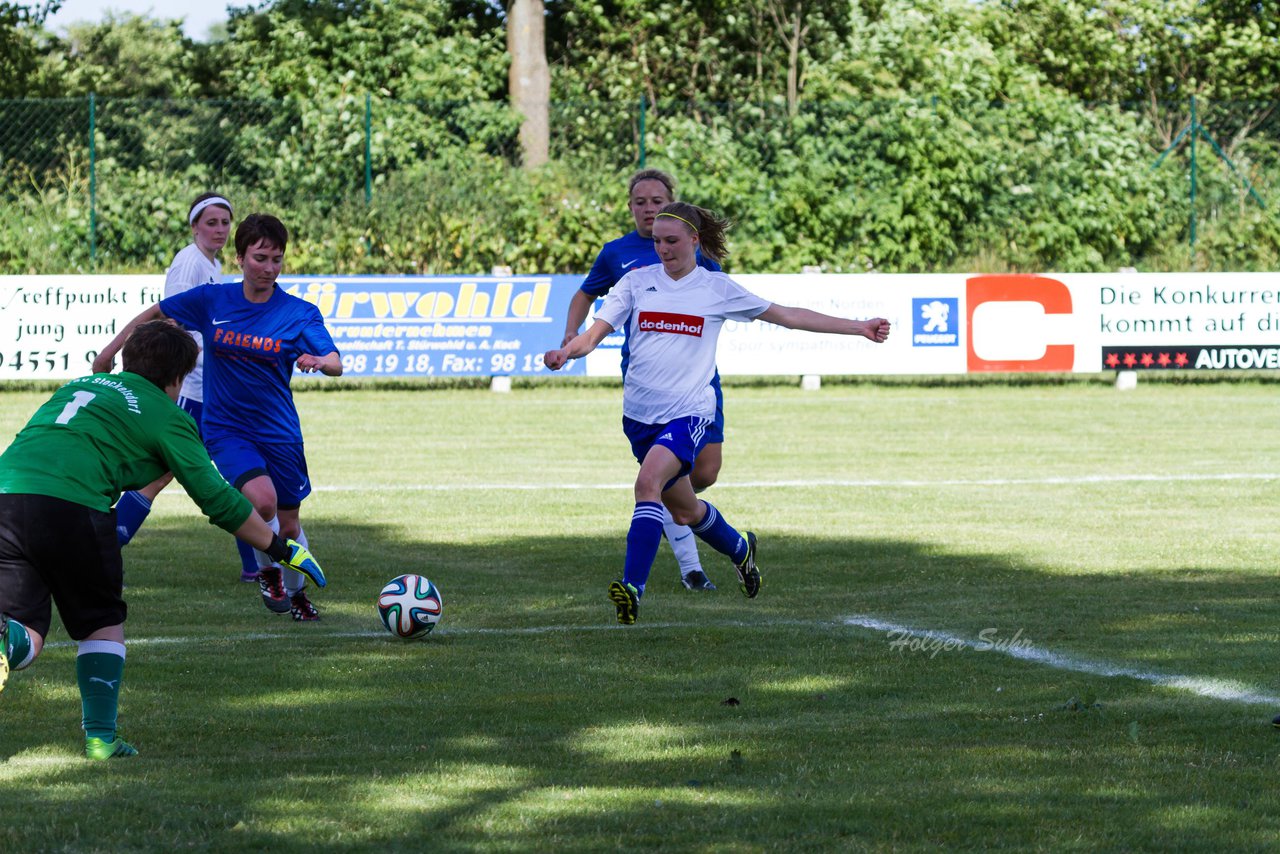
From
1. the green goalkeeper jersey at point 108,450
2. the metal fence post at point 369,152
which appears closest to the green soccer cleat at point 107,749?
the green goalkeeper jersey at point 108,450

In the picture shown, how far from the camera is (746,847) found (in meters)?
4.77

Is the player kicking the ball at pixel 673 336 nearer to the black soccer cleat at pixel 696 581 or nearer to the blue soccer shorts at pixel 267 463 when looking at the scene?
the black soccer cleat at pixel 696 581

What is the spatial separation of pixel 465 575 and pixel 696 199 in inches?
797

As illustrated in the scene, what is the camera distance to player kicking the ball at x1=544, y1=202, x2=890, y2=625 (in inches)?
348

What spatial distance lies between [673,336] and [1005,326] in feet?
50.4

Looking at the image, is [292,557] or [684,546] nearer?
[292,557]

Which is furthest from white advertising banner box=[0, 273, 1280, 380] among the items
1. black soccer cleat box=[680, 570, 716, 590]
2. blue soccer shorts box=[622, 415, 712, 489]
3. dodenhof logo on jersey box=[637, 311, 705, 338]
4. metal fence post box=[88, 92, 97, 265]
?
dodenhof logo on jersey box=[637, 311, 705, 338]

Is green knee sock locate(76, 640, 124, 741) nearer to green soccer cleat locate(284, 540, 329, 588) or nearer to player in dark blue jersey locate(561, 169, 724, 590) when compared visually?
green soccer cleat locate(284, 540, 329, 588)

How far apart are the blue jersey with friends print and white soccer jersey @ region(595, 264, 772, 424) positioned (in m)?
1.45

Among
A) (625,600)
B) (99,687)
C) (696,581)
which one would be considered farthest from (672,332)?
(99,687)

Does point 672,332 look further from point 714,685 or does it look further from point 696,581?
point 714,685

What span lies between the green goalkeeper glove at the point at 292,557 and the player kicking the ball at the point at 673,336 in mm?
2648

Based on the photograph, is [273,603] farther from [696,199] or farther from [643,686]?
[696,199]
